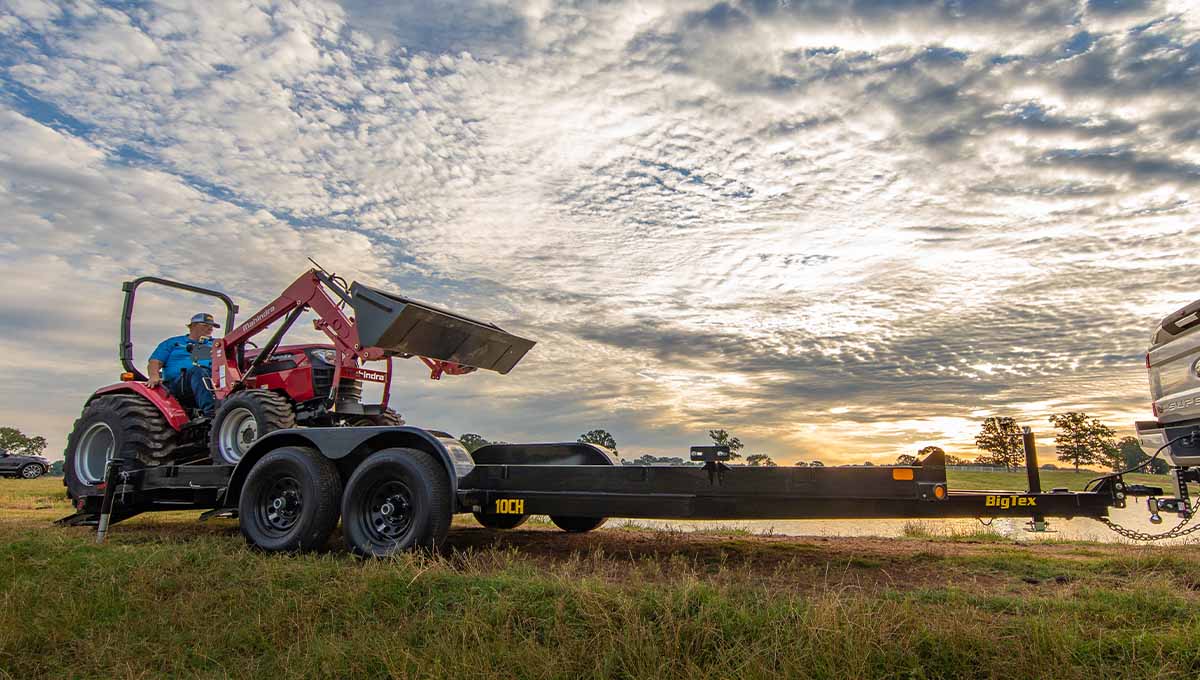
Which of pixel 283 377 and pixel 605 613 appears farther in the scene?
pixel 283 377

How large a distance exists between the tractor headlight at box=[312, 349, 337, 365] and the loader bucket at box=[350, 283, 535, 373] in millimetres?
1306

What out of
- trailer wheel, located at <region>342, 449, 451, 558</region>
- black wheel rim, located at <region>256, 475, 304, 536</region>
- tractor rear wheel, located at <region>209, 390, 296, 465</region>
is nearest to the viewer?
trailer wheel, located at <region>342, 449, 451, 558</region>

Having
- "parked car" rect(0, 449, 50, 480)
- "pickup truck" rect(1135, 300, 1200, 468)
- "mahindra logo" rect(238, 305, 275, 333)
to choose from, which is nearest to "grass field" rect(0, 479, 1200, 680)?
"pickup truck" rect(1135, 300, 1200, 468)

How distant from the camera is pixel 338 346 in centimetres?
1019

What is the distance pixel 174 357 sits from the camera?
1136 centimetres

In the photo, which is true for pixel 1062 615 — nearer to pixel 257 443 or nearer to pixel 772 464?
pixel 772 464

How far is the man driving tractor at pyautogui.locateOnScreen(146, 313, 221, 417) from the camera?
11.0m

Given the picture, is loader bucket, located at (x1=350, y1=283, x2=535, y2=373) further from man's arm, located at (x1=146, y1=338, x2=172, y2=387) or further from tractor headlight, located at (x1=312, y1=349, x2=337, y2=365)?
man's arm, located at (x1=146, y1=338, x2=172, y2=387)

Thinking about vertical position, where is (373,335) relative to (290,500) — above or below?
above

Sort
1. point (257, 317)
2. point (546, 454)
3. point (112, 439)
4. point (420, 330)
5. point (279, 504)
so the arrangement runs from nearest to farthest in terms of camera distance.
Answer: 1. point (279, 504)
2. point (546, 454)
3. point (420, 330)
4. point (112, 439)
5. point (257, 317)

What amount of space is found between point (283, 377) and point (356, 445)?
410cm

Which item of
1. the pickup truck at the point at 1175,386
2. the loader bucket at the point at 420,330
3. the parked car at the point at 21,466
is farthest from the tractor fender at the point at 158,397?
the parked car at the point at 21,466

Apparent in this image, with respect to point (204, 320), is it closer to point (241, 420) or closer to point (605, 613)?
point (241, 420)

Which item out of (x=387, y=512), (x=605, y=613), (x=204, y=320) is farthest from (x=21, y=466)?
(x=605, y=613)
